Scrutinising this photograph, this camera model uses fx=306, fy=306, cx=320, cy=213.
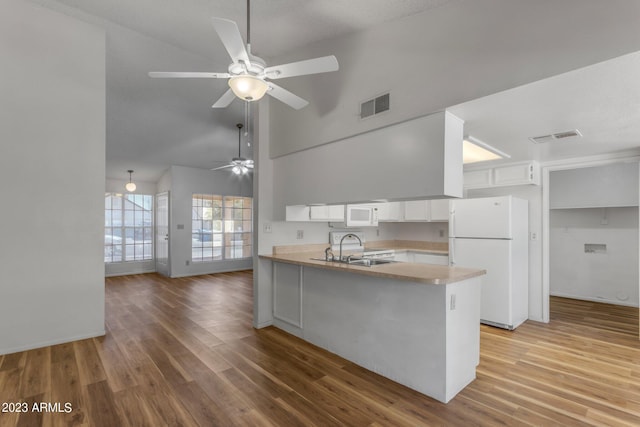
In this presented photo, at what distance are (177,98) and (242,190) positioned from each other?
4.25 meters

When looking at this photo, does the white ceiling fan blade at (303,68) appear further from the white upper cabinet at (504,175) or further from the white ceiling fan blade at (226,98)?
the white upper cabinet at (504,175)

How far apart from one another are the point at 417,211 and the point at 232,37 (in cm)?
407

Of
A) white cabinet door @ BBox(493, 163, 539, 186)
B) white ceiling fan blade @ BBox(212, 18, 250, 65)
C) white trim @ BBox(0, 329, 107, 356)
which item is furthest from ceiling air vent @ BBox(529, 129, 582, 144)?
white trim @ BBox(0, 329, 107, 356)

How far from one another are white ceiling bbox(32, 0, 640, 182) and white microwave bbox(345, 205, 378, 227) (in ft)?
6.31

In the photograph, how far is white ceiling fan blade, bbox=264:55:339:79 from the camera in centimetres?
213

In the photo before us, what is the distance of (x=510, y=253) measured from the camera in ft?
12.5

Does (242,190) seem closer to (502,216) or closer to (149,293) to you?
(149,293)

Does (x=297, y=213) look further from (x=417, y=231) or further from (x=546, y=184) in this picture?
(x=546, y=184)

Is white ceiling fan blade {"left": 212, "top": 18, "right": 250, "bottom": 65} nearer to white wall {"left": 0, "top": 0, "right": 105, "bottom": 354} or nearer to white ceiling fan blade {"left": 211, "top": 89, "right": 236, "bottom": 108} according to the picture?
white ceiling fan blade {"left": 211, "top": 89, "right": 236, "bottom": 108}

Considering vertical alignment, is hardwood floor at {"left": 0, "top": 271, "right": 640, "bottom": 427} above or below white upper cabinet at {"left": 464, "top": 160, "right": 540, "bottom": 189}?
below

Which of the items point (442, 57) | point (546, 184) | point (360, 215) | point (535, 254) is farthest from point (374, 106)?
point (535, 254)

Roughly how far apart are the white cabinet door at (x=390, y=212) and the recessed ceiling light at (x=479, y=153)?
1.36 m

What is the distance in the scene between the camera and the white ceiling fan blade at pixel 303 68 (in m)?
2.13

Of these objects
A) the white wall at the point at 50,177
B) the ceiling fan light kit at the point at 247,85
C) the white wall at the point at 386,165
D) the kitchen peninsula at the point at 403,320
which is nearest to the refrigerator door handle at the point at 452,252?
the kitchen peninsula at the point at 403,320
